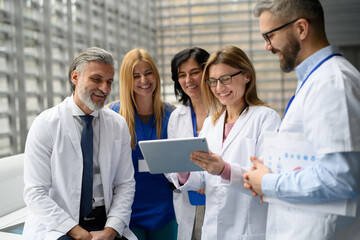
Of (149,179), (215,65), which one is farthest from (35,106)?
(215,65)

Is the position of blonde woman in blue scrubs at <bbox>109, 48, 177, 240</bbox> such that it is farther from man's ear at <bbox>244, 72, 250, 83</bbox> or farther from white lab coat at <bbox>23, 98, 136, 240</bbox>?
man's ear at <bbox>244, 72, 250, 83</bbox>

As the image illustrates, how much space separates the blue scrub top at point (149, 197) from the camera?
209 centimetres

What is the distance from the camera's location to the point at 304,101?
0.95 m

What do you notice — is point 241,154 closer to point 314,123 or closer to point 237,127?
point 237,127

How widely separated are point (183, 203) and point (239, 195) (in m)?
0.78

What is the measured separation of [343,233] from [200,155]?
612mm

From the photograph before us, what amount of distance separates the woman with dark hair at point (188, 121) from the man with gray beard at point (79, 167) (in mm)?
512

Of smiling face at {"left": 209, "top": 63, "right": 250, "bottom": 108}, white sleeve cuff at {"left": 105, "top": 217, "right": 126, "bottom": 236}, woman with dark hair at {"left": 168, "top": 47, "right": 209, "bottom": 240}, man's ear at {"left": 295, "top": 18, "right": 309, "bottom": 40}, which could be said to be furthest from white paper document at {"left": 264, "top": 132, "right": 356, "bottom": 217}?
woman with dark hair at {"left": 168, "top": 47, "right": 209, "bottom": 240}

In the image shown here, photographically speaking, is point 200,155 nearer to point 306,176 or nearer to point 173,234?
point 306,176

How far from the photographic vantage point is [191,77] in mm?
2240

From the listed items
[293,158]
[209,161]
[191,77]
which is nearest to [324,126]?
[293,158]

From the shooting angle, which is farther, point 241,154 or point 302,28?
point 241,154

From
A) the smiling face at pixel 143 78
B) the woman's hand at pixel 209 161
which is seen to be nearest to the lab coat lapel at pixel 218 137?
the woman's hand at pixel 209 161

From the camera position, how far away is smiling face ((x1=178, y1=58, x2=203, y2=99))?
2236mm
